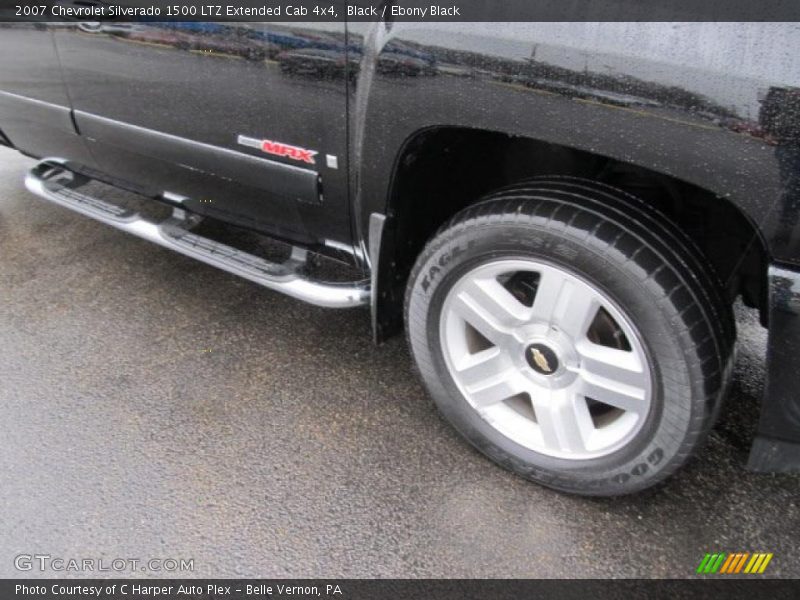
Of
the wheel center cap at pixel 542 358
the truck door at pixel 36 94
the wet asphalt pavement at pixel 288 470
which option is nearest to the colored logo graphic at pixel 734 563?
the wet asphalt pavement at pixel 288 470

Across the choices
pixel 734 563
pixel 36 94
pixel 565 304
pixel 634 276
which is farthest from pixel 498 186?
pixel 36 94

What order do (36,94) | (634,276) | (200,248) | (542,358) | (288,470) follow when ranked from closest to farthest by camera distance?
(634,276) < (542,358) < (288,470) < (200,248) < (36,94)

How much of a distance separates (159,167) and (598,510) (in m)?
1.99

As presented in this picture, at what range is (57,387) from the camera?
8.07 feet

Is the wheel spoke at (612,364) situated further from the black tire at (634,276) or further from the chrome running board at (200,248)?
the chrome running board at (200,248)

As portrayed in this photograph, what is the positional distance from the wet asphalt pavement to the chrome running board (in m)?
0.37

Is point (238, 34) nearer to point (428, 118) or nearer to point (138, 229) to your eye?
point (428, 118)

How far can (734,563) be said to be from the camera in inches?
70.4

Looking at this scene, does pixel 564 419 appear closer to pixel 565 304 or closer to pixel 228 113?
pixel 565 304

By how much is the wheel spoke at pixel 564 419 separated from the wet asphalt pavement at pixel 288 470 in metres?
0.21

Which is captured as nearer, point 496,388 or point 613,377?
point 613,377

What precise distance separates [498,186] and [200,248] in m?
1.19

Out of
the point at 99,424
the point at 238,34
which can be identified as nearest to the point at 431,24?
the point at 238,34

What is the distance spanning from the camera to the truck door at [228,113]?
1.89 m
